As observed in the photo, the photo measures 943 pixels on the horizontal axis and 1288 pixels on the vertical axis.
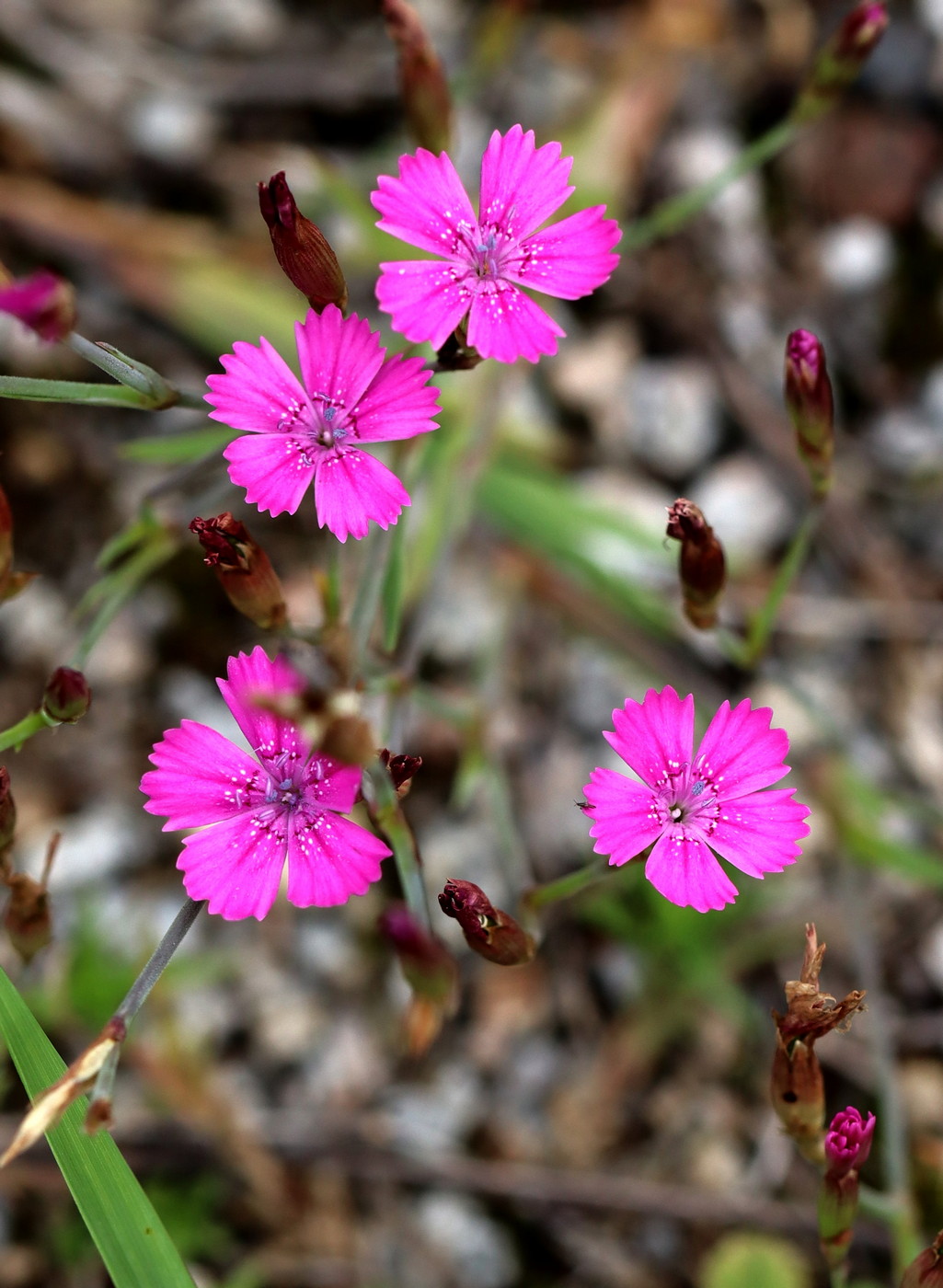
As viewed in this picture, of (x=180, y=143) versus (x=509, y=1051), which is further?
(x=180, y=143)

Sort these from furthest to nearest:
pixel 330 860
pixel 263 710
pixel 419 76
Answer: pixel 419 76, pixel 330 860, pixel 263 710

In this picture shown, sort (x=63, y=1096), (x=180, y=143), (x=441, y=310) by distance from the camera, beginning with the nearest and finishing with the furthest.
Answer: (x=63, y=1096) < (x=441, y=310) < (x=180, y=143)

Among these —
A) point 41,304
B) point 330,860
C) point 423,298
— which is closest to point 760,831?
point 330,860

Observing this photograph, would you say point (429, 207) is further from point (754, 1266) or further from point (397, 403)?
point (754, 1266)

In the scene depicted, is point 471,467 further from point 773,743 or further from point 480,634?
point 773,743

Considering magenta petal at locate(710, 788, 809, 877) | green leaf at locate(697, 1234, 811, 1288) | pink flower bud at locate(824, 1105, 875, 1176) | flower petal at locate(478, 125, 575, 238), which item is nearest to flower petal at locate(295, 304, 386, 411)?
flower petal at locate(478, 125, 575, 238)

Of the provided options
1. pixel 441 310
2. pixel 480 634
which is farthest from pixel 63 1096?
pixel 480 634
